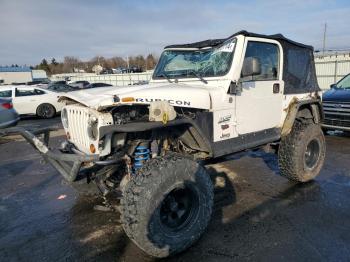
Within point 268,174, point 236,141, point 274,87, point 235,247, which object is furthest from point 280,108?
point 235,247

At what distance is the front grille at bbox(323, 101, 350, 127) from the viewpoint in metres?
7.44

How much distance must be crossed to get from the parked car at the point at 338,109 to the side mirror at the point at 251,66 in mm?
5065

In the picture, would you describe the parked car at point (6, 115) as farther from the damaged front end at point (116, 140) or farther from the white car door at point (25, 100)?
the damaged front end at point (116, 140)

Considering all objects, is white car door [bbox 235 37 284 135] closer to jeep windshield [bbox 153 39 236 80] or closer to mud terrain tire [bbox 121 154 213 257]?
jeep windshield [bbox 153 39 236 80]

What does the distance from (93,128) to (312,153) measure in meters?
3.68

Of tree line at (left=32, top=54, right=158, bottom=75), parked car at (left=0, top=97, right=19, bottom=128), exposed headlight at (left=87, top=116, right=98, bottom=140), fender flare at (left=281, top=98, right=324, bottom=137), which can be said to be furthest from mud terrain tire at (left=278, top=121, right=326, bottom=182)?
tree line at (left=32, top=54, right=158, bottom=75)

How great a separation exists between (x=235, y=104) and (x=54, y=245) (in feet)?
8.42

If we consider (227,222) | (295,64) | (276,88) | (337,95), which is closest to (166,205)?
(227,222)

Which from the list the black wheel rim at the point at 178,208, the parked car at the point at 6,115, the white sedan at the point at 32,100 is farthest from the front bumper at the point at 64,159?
the white sedan at the point at 32,100

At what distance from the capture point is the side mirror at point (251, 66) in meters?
3.45

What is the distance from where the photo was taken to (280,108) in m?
4.37

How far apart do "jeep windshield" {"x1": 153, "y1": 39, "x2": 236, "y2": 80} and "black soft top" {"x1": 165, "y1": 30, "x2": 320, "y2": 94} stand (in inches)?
4.3

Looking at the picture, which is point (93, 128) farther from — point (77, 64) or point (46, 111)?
point (77, 64)

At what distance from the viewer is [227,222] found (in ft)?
11.9
